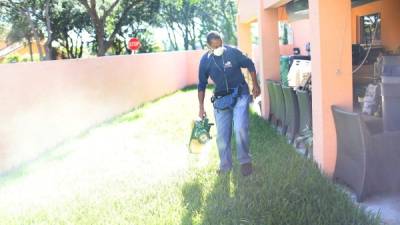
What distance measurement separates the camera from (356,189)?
4848 mm

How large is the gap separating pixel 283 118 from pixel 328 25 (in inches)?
112

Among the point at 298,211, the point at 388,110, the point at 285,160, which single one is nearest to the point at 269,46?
the point at 285,160

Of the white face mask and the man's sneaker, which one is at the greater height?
the white face mask

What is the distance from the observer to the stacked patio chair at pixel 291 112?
7.18m

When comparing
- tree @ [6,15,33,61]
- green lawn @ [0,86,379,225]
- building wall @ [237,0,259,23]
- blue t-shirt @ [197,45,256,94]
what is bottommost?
green lawn @ [0,86,379,225]

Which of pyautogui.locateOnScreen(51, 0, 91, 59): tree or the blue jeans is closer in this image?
the blue jeans

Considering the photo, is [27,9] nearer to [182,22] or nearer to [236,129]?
[236,129]

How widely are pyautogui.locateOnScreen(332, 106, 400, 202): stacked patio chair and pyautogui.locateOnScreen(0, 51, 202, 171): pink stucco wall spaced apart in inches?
217

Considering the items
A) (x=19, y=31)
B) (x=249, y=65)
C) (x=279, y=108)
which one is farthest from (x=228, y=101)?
(x=19, y=31)

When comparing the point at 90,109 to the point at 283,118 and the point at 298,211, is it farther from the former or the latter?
the point at 298,211

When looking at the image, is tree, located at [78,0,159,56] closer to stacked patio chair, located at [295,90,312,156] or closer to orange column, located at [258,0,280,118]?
orange column, located at [258,0,280,118]

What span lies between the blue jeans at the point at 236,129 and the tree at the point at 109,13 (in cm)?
1378

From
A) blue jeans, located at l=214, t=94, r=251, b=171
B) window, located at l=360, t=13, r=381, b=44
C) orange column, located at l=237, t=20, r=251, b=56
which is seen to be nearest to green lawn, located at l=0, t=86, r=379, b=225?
blue jeans, located at l=214, t=94, r=251, b=171

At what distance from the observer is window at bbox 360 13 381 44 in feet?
38.2
